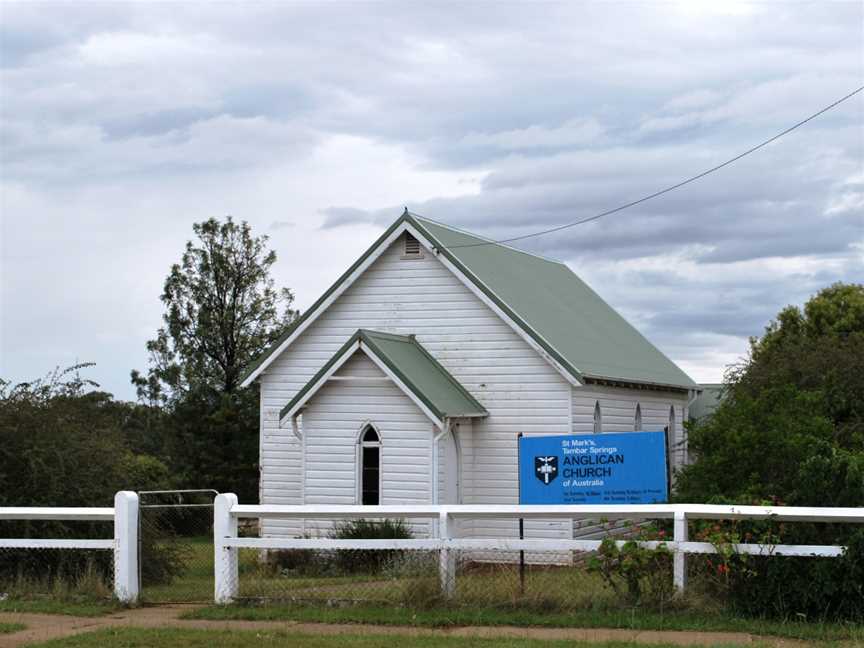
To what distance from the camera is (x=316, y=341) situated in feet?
91.6

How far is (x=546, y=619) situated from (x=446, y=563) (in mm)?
1517

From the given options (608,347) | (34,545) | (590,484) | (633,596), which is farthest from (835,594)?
(608,347)

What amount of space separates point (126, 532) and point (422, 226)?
12.2m

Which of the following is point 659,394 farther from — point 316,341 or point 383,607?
point 383,607

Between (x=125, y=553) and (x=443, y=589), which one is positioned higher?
(x=125, y=553)

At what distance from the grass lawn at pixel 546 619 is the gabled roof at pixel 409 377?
9.14 m

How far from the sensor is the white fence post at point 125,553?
53.7 ft

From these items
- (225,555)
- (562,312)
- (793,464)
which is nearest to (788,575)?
(793,464)

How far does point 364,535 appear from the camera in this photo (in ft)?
79.0

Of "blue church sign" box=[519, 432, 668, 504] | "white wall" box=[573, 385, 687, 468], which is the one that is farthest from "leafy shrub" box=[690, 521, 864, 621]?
"white wall" box=[573, 385, 687, 468]

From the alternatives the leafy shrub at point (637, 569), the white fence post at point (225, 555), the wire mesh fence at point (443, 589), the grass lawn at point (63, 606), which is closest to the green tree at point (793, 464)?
the leafy shrub at point (637, 569)

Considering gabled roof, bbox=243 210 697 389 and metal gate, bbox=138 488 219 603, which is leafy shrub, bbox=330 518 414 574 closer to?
metal gate, bbox=138 488 219 603

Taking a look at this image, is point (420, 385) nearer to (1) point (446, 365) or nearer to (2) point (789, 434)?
(1) point (446, 365)

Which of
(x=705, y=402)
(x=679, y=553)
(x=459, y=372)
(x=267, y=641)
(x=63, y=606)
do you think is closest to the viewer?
(x=267, y=641)
